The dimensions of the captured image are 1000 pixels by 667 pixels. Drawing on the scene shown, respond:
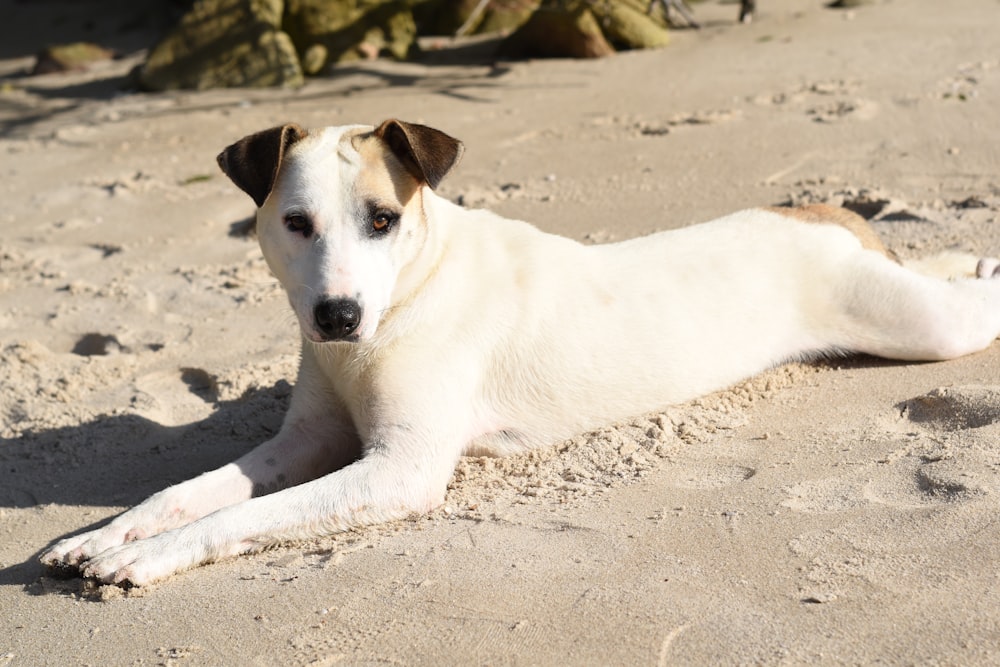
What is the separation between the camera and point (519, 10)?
12055 millimetres

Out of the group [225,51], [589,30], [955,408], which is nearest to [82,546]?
[955,408]

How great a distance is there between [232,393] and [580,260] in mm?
1927

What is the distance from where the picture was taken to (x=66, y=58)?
45.0 ft

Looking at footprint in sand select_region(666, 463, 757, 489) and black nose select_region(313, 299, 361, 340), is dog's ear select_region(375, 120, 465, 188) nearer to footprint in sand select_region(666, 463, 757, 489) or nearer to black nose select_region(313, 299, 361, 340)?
black nose select_region(313, 299, 361, 340)

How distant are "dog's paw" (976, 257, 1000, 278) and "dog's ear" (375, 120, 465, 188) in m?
2.69

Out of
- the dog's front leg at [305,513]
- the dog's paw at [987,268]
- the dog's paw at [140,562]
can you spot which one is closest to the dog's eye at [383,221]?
the dog's front leg at [305,513]

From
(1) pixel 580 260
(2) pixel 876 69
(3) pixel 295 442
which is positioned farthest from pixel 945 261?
(2) pixel 876 69

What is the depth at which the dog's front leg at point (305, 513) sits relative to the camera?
3.97 m

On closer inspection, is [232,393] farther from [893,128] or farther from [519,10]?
[519,10]

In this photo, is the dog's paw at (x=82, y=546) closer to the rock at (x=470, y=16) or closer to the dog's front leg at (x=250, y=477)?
the dog's front leg at (x=250, y=477)

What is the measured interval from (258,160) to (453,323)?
99cm

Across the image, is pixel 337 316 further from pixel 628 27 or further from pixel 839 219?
pixel 628 27

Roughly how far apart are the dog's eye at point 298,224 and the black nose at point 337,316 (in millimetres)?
334

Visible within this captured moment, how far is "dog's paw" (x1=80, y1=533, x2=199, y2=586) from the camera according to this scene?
3916 millimetres
